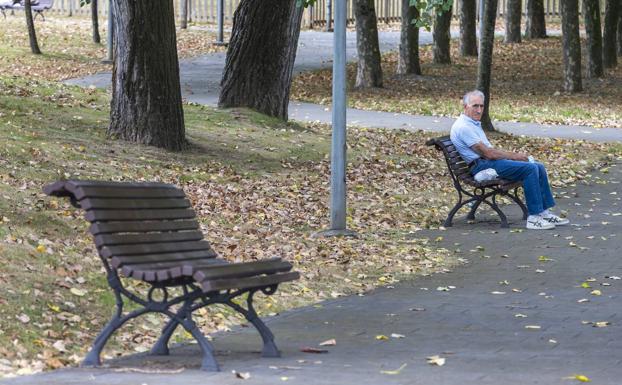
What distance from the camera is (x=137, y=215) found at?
24.7 ft

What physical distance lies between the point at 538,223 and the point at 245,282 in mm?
6651

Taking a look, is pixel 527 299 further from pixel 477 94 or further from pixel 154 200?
pixel 477 94

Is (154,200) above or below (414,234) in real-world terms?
above

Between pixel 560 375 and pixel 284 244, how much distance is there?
5.21 metres

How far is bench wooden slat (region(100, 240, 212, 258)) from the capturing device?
23.6 ft

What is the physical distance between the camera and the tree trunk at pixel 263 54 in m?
19.6

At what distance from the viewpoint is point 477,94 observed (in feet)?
43.2

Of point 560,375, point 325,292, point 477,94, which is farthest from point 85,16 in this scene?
point 560,375

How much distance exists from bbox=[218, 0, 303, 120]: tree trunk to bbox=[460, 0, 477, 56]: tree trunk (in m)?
17.0

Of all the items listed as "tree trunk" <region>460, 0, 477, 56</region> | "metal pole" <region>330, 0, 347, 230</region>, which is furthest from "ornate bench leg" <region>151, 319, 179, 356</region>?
"tree trunk" <region>460, 0, 477, 56</region>

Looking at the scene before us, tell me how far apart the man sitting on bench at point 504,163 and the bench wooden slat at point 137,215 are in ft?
18.9

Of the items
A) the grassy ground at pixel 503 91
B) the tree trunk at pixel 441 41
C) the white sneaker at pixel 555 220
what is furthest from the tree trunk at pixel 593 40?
the white sneaker at pixel 555 220

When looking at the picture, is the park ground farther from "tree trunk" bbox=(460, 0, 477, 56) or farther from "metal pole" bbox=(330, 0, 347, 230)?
"tree trunk" bbox=(460, 0, 477, 56)

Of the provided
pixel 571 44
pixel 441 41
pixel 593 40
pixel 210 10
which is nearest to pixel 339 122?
pixel 571 44
